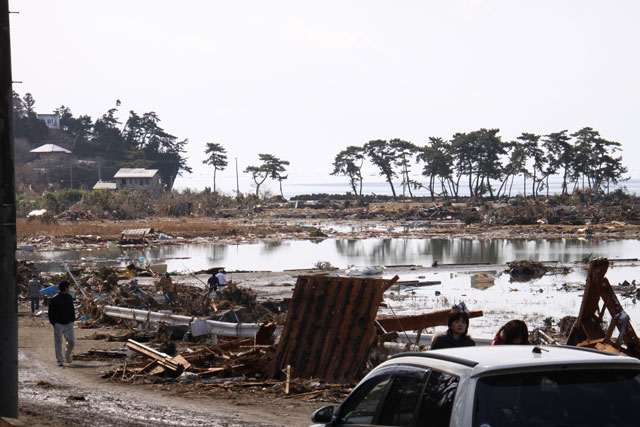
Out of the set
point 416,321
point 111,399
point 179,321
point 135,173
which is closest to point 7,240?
point 111,399

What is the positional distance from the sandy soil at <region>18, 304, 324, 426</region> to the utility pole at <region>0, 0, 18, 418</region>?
1828mm

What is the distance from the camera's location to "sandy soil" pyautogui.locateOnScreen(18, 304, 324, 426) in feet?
32.0

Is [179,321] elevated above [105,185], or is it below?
below

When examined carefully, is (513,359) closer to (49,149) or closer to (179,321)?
(179,321)

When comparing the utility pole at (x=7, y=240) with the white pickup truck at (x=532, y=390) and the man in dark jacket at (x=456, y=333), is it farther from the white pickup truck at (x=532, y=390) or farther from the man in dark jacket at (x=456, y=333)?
the white pickup truck at (x=532, y=390)

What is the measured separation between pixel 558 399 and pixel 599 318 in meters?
8.29

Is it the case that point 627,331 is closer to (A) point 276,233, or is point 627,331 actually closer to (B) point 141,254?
(B) point 141,254

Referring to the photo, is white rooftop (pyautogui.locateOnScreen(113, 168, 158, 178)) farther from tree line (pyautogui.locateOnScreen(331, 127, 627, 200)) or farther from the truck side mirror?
the truck side mirror

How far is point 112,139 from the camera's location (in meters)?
139

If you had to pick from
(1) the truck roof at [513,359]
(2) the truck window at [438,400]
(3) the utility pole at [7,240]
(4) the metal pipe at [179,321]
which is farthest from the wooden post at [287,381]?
(2) the truck window at [438,400]

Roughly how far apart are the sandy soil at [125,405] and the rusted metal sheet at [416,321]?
12.2 ft

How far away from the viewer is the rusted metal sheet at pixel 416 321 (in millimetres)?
14133

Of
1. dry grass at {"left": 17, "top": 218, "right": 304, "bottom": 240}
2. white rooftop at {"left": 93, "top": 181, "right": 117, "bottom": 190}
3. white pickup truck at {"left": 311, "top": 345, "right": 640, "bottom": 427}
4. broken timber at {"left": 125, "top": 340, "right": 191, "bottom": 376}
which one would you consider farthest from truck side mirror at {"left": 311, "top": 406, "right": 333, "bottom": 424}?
white rooftop at {"left": 93, "top": 181, "right": 117, "bottom": 190}

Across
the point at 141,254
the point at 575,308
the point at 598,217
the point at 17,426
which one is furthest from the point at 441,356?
the point at 598,217
